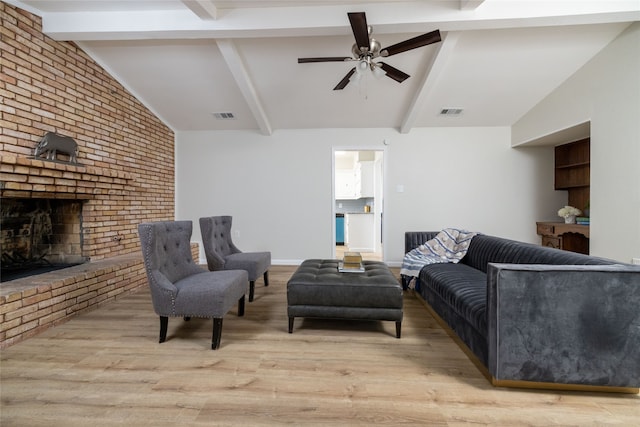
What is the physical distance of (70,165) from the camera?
2598mm

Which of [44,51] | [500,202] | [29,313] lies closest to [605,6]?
[500,202]

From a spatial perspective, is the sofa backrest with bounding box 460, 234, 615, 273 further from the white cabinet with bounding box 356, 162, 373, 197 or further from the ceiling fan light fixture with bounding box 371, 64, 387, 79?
the white cabinet with bounding box 356, 162, 373, 197

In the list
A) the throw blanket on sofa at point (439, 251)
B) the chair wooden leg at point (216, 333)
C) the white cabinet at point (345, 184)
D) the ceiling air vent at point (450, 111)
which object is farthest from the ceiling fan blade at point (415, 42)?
the white cabinet at point (345, 184)

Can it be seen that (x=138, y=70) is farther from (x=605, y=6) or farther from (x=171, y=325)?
(x=605, y=6)

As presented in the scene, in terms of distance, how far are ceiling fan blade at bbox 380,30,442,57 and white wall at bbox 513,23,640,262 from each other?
224cm

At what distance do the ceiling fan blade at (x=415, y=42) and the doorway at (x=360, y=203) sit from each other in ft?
11.4

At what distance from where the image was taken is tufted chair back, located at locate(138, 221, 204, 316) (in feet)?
6.44

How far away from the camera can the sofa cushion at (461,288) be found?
169 cm

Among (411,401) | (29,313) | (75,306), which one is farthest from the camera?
(75,306)

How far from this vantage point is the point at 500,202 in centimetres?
457

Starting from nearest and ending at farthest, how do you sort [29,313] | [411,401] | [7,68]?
[411,401] → [29,313] → [7,68]

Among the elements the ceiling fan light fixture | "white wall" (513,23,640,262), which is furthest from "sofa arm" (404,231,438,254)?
the ceiling fan light fixture

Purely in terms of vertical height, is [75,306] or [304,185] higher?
[304,185]

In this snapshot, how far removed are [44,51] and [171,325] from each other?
2897mm
